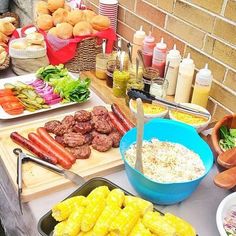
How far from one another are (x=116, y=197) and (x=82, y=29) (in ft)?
2.92

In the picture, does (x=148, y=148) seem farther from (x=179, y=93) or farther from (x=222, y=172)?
(x=179, y=93)

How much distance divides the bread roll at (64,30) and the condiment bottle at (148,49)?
0.33 m

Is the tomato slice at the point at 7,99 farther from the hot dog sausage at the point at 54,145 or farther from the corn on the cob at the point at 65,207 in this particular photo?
the corn on the cob at the point at 65,207

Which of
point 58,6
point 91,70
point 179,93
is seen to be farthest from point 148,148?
point 58,6

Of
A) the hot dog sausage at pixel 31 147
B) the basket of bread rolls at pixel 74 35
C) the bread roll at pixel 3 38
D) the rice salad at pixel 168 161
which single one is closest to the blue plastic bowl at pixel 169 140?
the rice salad at pixel 168 161

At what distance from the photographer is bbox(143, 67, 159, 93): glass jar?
4.20ft

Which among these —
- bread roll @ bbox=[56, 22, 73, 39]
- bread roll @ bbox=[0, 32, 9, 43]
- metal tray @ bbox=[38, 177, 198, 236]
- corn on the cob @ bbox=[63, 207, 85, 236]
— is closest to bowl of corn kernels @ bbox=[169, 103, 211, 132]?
metal tray @ bbox=[38, 177, 198, 236]

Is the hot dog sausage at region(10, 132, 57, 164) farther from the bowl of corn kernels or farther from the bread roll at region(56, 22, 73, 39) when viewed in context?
the bread roll at region(56, 22, 73, 39)

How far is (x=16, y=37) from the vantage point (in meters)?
1.66

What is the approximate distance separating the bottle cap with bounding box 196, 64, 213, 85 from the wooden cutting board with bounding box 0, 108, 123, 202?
0.37 metres

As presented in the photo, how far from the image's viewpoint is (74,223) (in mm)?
777

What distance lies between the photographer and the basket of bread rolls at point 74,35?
1.52 m

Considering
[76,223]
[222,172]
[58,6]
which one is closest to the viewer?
[76,223]

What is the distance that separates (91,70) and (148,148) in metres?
0.68
